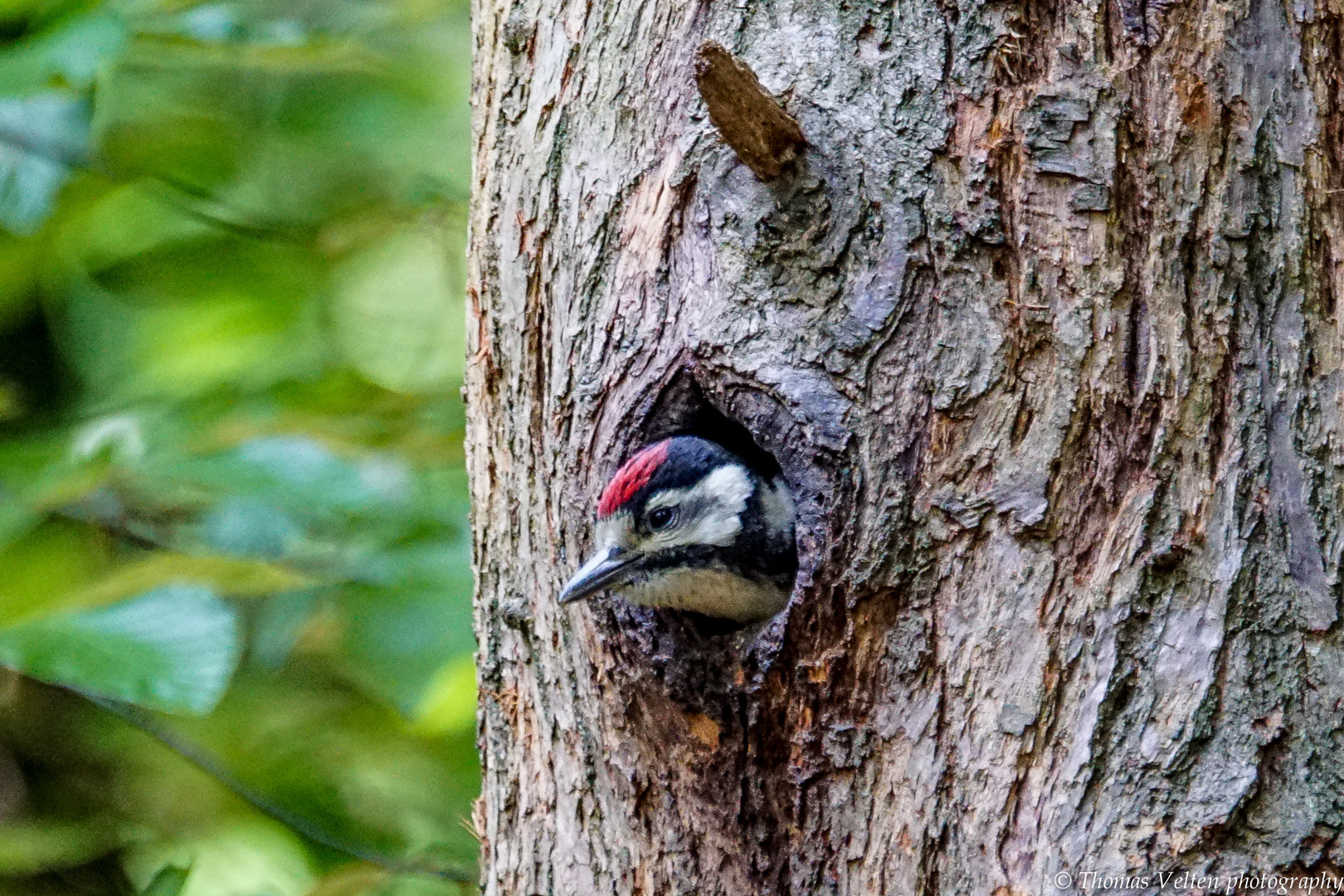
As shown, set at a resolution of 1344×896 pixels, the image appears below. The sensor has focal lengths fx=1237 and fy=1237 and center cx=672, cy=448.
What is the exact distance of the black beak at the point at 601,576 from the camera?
229 centimetres

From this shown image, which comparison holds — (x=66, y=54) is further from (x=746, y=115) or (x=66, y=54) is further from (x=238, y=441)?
(x=746, y=115)

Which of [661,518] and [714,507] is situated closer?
[661,518]

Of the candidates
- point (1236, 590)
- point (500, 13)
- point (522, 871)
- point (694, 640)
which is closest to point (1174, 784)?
point (1236, 590)

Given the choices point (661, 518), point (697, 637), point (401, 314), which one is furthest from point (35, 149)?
point (697, 637)

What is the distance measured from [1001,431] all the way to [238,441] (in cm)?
215

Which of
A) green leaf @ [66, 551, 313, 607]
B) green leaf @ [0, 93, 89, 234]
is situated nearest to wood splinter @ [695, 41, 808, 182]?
green leaf @ [66, 551, 313, 607]

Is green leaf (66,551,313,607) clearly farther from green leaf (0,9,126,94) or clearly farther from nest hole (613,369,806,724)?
nest hole (613,369,806,724)

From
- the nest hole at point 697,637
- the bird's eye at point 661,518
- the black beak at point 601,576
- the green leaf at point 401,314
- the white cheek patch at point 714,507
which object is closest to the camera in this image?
Answer: the nest hole at point 697,637

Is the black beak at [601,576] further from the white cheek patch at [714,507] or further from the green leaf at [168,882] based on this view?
the green leaf at [168,882]

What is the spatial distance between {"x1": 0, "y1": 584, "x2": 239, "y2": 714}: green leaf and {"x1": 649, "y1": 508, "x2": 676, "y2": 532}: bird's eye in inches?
35.3

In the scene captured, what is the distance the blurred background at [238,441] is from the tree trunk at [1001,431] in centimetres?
113

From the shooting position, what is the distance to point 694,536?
107 inches

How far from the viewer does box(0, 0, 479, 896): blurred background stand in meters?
3.22

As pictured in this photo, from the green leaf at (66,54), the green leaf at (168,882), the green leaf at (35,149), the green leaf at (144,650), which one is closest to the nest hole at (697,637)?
the green leaf at (144,650)
